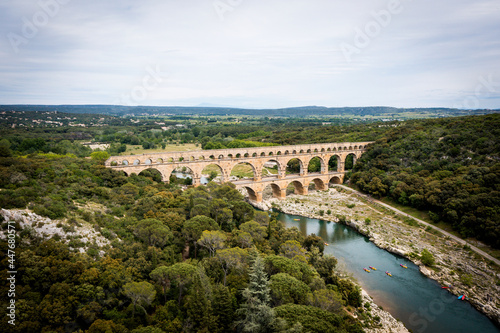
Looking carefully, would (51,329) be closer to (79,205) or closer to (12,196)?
(12,196)

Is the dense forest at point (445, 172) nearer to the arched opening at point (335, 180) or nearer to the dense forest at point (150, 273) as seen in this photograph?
the arched opening at point (335, 180)

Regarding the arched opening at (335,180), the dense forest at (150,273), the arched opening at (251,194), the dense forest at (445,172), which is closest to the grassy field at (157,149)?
the arched opening at (251,194)

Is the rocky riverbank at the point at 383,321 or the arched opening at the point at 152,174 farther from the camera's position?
the arched opening at the point at 152,174

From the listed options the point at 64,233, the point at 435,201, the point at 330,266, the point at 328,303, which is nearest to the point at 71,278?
the point at 64,233

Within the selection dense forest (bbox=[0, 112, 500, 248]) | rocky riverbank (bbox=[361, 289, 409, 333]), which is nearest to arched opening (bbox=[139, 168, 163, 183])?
dense forest (bbox=[0, 112, 500, 248])

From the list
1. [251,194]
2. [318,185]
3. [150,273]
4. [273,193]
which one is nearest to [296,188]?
[273,193]

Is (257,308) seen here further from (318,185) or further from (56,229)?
(318,185)
